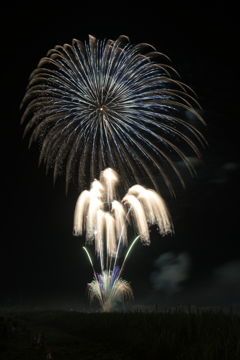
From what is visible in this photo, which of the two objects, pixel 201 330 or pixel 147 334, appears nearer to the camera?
pixel 201 330

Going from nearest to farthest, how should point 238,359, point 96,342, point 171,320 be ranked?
point 238,359 < point 171,320 < point 96,342

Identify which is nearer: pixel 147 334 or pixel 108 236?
→ pixel 147 334

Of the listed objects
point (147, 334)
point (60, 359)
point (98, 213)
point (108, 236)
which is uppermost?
point (98, 213)

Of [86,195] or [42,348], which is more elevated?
[86,195]

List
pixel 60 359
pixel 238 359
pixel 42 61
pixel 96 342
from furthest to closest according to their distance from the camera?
pixel 42 61, pixel 96 342, pixel 60 359, pixel 238 359

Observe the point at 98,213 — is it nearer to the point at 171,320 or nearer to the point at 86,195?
the point at 86,195

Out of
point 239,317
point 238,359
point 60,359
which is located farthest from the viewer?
point 239,317

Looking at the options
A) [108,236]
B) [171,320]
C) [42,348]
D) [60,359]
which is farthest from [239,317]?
[108,236]

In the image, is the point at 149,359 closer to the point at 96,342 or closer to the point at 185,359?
the point at 185,359

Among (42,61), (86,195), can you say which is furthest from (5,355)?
(42,61)
